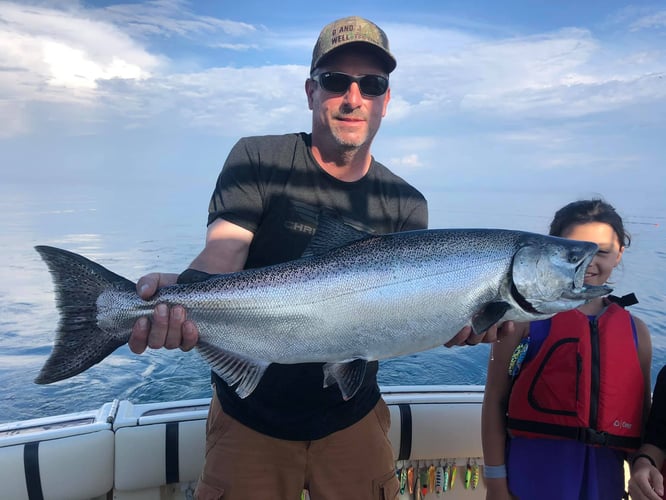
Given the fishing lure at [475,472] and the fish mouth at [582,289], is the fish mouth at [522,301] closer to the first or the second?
the fish mouth at [582,289]

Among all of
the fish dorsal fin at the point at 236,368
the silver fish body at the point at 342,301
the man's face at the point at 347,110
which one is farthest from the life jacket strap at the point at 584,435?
the man's face at the point at 347,110

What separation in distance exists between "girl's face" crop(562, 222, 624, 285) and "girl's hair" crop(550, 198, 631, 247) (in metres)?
0.03

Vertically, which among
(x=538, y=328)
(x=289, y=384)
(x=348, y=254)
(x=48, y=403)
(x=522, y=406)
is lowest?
(x=48, y=403)

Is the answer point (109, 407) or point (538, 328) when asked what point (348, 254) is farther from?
point (109, 407)

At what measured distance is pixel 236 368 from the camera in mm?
2525

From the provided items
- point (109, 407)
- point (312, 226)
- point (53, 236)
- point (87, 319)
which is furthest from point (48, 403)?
point (53, 236)

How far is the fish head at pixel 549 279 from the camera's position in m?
2.47

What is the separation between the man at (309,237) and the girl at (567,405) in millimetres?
715

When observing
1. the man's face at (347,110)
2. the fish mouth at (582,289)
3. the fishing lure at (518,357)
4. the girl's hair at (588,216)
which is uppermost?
the man's face at (347,110)

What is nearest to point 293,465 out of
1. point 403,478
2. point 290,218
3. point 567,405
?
point 290,218

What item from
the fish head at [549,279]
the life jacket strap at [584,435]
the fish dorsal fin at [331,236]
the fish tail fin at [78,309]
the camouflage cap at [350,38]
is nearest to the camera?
the fish tail fin at [78,309]

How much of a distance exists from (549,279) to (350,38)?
1826 mm

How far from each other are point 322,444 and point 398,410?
1.44 m

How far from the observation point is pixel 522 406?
2.93 meters
